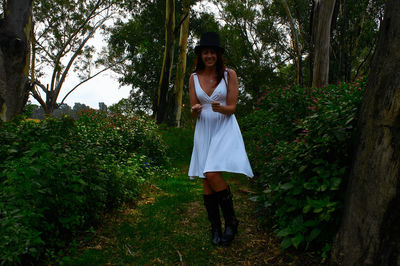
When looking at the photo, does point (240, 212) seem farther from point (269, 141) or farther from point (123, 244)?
point (123, 244)

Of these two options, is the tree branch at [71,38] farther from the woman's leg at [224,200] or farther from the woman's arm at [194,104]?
the woman's leg at [224,200]

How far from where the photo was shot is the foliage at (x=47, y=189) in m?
2.59

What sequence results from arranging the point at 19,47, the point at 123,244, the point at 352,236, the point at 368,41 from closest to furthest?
the point at 352,236 < the point at 123,244 < the point at 19,47 < the point at 368,41

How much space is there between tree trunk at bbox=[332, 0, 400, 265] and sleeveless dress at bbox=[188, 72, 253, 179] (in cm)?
123

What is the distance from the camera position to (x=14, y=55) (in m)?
6.17

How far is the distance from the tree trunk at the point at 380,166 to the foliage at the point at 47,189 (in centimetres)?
240

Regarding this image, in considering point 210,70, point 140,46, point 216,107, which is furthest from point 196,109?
point 140,46

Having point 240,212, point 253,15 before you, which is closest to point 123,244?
point 240,212

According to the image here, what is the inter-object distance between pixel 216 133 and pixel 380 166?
Answer: 1.66m

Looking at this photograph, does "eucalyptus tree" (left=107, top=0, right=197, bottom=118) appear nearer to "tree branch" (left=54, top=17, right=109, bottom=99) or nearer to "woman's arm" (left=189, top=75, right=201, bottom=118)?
"tree branch" (left=54, top=17, right=109, bottom=99)

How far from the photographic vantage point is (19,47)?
6215 mm

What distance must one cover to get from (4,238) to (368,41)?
68.7 ft

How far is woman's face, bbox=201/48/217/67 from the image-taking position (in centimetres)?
348

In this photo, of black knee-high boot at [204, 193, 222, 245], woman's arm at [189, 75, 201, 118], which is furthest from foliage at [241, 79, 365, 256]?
woman's arm at [189, 75, 201, 118]
